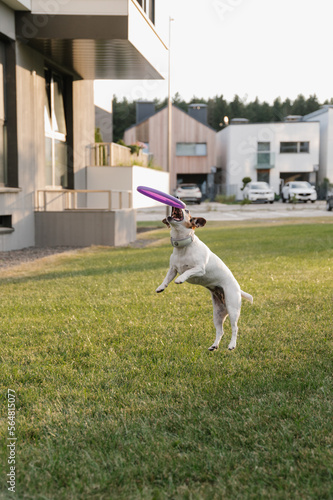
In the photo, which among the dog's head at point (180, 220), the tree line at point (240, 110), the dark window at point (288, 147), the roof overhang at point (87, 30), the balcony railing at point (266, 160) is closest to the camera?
the dog's head at point (180, 220)

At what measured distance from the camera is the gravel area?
1116cm

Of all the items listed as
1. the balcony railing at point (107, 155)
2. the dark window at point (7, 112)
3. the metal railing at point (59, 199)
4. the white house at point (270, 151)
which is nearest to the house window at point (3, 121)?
the dark window at point (7, 112)

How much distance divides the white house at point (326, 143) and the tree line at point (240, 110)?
2849 centimetres

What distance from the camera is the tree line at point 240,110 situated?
88.1 metres

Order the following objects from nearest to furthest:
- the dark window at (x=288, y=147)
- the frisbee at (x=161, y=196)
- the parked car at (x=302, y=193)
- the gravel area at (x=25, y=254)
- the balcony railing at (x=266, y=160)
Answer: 1. the frisbee at (x=161, y=196)
2. the gravel area at (x=25, y=254)
3. the parked car at (x=302, y=193)
4. the dark window at (x=288, y=147)
5. the balcony railing at (x=266, y=160)

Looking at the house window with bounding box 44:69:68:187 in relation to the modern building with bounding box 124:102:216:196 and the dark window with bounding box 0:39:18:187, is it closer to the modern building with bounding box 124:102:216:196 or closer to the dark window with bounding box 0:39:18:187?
the dark window with bounding box 0:39:18:187

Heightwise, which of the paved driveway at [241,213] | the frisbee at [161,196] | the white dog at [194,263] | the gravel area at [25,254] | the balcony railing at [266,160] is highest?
the balcony railing at [266,160]

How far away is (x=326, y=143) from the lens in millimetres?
57125

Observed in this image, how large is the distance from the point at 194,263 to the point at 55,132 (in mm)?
13492

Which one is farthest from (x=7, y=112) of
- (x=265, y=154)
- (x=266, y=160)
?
(x=265, y=154)

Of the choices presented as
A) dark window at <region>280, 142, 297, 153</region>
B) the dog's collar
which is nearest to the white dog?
the dog's collar

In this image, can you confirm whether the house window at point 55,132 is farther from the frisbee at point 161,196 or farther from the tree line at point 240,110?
the tree line at point 240,110

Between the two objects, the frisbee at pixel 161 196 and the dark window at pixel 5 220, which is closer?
the frisbee at pixel 161 196

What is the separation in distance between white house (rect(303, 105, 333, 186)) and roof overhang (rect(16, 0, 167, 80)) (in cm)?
4492
